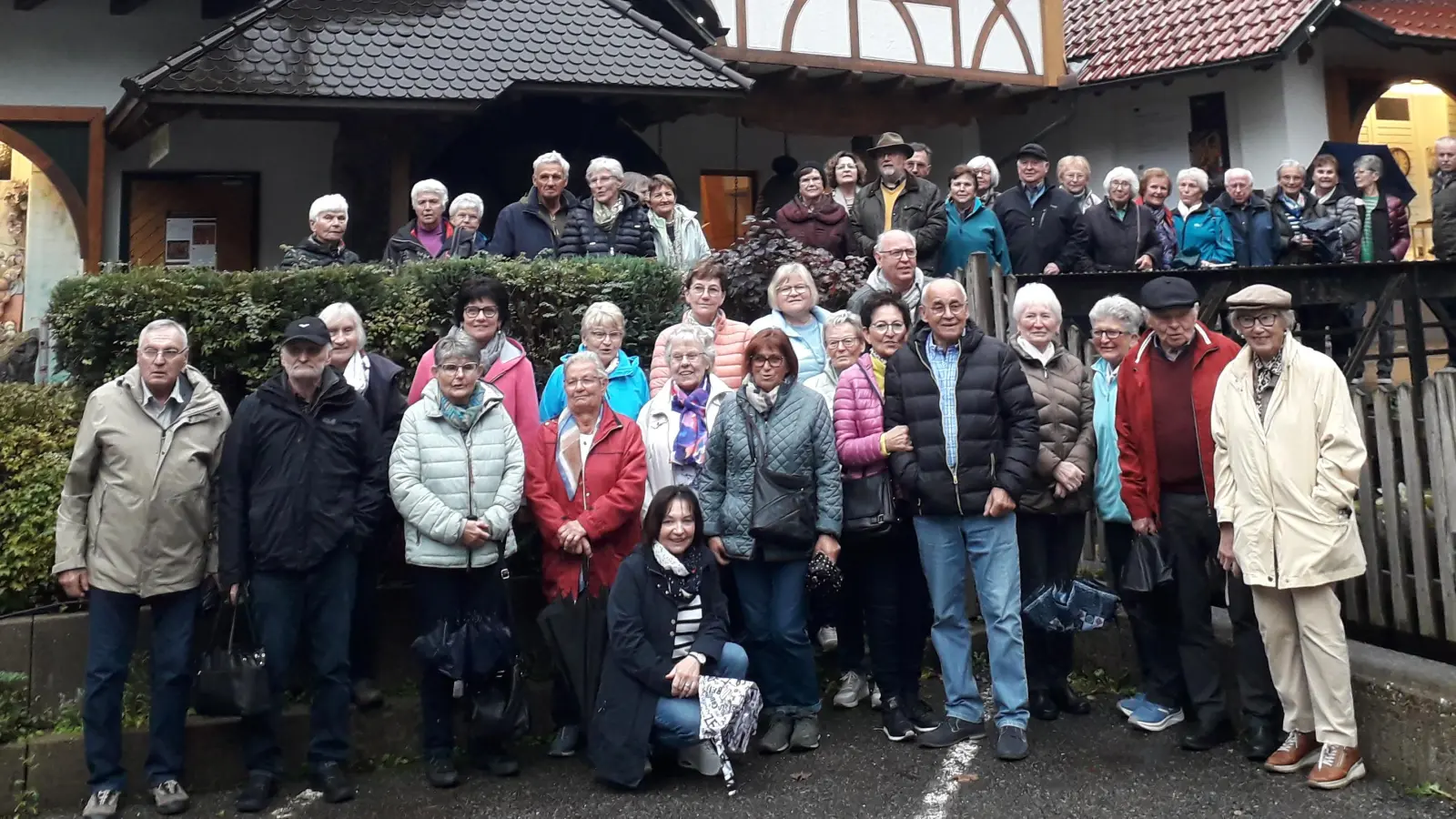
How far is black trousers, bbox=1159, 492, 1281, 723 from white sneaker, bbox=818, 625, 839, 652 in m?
1.77

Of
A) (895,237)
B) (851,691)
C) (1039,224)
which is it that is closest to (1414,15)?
(1039,224)

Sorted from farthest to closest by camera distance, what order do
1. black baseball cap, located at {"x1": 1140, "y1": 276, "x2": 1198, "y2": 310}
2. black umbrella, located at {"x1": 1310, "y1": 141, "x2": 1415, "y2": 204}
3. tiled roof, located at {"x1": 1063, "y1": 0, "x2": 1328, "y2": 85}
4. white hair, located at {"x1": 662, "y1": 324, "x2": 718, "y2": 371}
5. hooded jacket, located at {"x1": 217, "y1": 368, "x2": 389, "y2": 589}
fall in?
tiled roof, located at {"x1": 1063, "y1": 0, "x2": 1328, "y2": 85}
black umbrella, located at {"x1": 1310, "y1": 141, "x2": 1415, "y2": 204}
white hair, located at {"x1": 662, "y1": 324, "x2": 718, "y2": 371}
black baseball cap, located at {"x1": 1140, "y1": 276, "x2": 1198, "y2": 310}
hooded jacket, located at {"x1": 217, "y1": 368, "x2": 389, "y2": 589}


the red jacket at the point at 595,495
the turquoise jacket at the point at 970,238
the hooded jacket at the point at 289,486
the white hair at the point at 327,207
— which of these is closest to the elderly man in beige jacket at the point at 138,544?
the hooded jacket at the point at 289,486

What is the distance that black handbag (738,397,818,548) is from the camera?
496 centimetres

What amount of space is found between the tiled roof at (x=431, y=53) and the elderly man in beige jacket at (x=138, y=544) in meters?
4.65

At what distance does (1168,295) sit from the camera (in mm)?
4938

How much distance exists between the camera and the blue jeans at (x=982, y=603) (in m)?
4.98

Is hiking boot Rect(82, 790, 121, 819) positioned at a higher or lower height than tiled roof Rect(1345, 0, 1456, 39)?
lower

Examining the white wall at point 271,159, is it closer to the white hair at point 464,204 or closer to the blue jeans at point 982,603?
the white hair at point 464,204

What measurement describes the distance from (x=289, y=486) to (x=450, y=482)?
0.64 metres

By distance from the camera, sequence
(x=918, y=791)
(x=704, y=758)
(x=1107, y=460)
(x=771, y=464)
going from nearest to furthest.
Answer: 1. (x=918, y=791)
2. (x=704, y=758)
3. (x=771, y=464)
4. (x=1107, y=460)

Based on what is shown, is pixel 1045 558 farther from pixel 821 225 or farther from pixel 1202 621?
pixel 821 225

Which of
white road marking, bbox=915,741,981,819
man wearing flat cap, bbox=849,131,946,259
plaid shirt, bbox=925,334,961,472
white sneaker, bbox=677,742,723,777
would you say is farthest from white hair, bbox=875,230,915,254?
white sneaker, bbox=677,742,723,777

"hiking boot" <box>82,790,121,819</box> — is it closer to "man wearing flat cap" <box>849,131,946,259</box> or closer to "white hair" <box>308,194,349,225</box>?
"white hair" <box>308,194,349,225</box>
